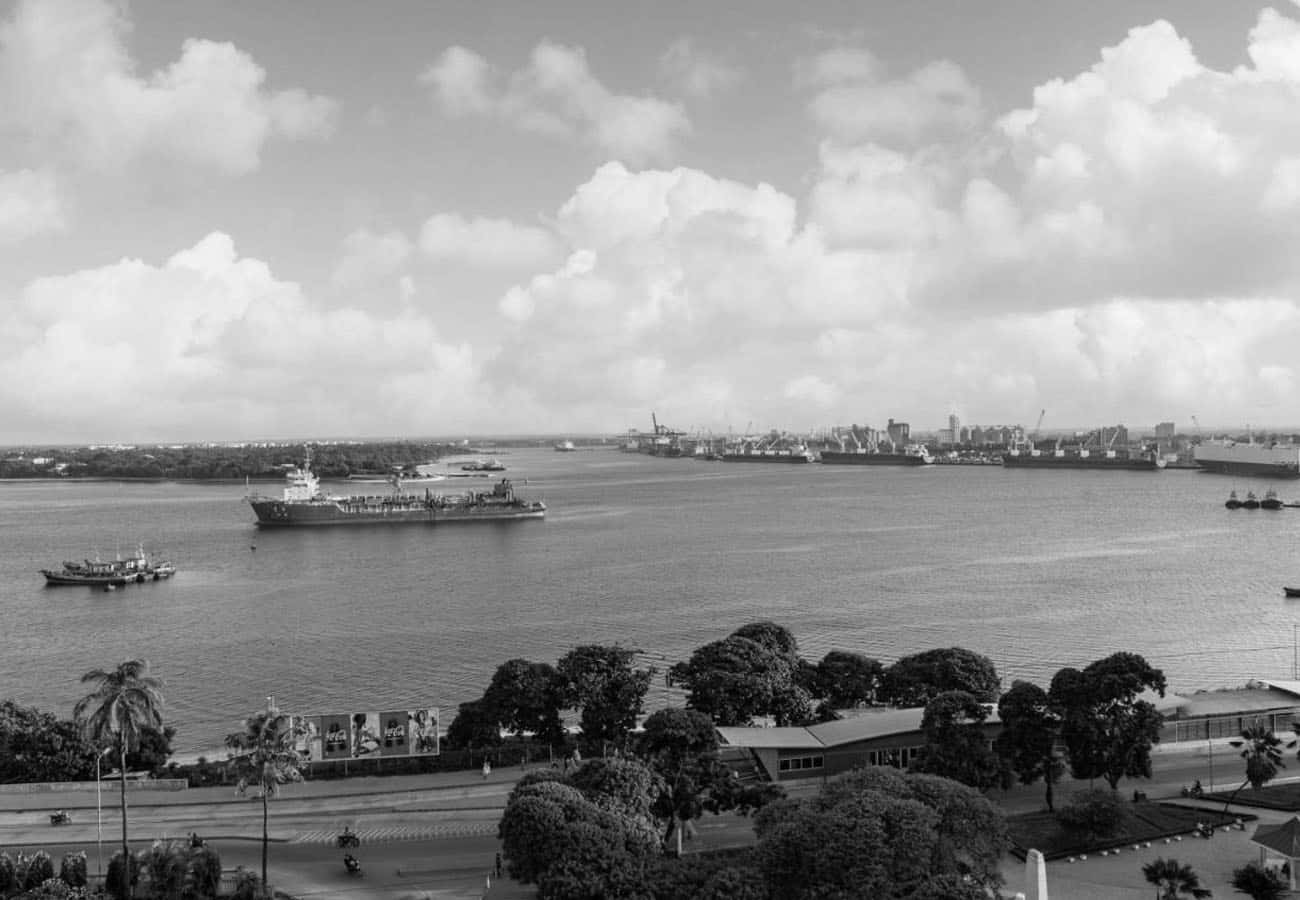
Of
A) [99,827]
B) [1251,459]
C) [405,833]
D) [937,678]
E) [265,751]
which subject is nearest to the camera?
[265,751]

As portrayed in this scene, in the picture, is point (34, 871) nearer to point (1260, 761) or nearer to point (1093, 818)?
point (1093, 818)

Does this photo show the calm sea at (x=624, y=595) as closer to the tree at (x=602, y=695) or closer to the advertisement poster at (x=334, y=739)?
the advertisement poster at (x=334, y=739)

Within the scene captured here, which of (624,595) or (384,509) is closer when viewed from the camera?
(624,595)

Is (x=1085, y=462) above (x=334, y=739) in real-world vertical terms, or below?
above

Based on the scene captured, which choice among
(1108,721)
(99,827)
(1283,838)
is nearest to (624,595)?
(1108,721)

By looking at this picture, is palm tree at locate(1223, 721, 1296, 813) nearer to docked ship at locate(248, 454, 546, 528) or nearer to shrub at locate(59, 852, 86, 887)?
shrub at locate(59, 852, 86, 887)

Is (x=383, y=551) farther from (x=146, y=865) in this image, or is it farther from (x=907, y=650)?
(x=146, y=865)

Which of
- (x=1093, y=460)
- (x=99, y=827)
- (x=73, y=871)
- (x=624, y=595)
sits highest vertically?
(x=1093, y=460)

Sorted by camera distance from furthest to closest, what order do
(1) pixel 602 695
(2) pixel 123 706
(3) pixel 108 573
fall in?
(3) pixel 108 573, (1) pixel 602 695, (2) pixel 123 706

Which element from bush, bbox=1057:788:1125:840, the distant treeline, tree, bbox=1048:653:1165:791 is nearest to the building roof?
bush, bbox=1057:788:1125:840
